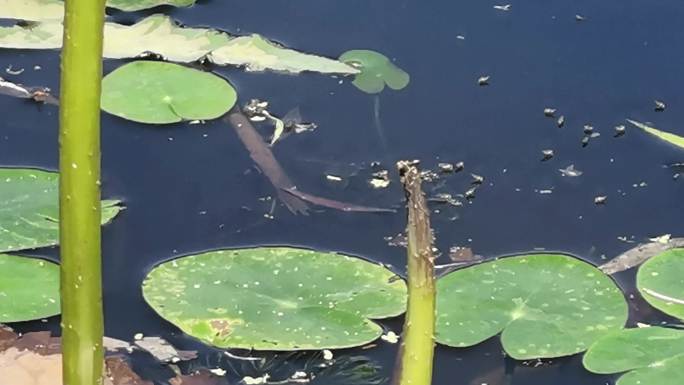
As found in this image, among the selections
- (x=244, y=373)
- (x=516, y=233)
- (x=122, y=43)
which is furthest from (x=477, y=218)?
(x=122, y=43)

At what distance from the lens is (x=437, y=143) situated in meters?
1.44

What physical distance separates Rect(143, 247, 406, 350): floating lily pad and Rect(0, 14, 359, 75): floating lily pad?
16.6 inches

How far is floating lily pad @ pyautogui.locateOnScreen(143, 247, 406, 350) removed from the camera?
1123 millimetres

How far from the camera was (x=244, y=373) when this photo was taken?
1109 mm

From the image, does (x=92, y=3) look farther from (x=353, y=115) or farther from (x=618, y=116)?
(x=618, y=116)

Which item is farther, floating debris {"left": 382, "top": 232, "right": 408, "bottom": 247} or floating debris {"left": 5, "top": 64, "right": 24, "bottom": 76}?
floating debris {"left": 5, "top": 64, "right": 24, "bottom": 76}

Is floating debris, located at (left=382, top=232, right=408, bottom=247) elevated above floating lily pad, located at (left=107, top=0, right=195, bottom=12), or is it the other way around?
floating lily pad, located at (left=107, top=0, right=195, bottom=12)

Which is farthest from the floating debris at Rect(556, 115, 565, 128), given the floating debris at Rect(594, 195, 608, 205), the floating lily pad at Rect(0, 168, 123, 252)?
the floating lily pad at Rect(0, 168, 123, 252)

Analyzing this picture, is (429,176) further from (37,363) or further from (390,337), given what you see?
(37,363)

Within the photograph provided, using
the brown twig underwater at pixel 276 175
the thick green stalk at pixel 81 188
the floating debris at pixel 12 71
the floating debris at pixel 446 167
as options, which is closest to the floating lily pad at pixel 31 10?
the floating debris at pixel 12 71

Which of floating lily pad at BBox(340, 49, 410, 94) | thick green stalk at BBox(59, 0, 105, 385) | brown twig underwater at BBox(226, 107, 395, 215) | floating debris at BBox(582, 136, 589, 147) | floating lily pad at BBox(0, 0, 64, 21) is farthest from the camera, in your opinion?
floating lily pad at BBox(0, 0, 64, 21)

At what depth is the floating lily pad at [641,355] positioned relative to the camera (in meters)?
1.09

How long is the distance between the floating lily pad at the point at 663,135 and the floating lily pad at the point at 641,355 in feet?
1.28

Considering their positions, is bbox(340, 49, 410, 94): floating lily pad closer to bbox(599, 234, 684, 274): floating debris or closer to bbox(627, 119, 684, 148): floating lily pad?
bbox(627, 119, 684, 148): floating lily pad
